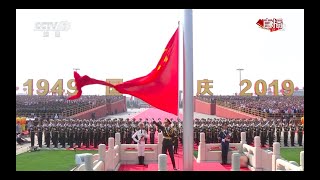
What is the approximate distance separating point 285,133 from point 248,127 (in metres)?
1.67

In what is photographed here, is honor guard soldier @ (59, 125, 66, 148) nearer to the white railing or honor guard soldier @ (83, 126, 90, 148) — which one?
honor guard soldier @ (83, 126, 90, 148)

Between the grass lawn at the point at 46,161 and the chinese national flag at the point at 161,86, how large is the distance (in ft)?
21.0

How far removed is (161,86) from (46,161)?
817cm

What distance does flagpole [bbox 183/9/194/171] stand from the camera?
4.54 m

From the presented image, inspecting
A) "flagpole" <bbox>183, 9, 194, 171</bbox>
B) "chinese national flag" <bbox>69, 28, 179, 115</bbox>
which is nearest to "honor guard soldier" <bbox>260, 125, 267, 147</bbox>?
"chinese national flag" <bbox>69, 28, 179, 115</bbox>

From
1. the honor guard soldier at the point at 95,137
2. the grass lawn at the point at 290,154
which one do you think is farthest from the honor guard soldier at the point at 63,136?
the grass lawn at the point at 290,154

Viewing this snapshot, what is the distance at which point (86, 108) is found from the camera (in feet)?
105

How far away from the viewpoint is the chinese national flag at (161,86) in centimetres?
518

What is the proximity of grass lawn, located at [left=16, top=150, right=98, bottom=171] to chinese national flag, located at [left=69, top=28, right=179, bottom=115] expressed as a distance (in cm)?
640

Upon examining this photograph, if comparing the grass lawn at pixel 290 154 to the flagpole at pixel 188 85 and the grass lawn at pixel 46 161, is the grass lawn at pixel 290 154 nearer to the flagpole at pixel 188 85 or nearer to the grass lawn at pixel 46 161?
the grass lawn at pixel 46 161

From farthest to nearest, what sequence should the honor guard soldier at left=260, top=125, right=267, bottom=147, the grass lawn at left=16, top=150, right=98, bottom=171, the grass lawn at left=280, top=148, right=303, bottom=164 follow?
the honor guard soldier at left=260, top=125, right=267, bottom=147 < the grass lawn at left=280, top=148, right=303, bottom=164 < the grass lawn at left=16, top=150, right=98, bottom=171

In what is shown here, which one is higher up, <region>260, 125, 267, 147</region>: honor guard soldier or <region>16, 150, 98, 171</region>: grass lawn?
<region>260, 125, 267, 147</region>: honor guard soldier

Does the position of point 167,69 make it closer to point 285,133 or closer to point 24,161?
point 24,161

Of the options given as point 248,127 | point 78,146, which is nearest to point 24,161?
point 78,146
